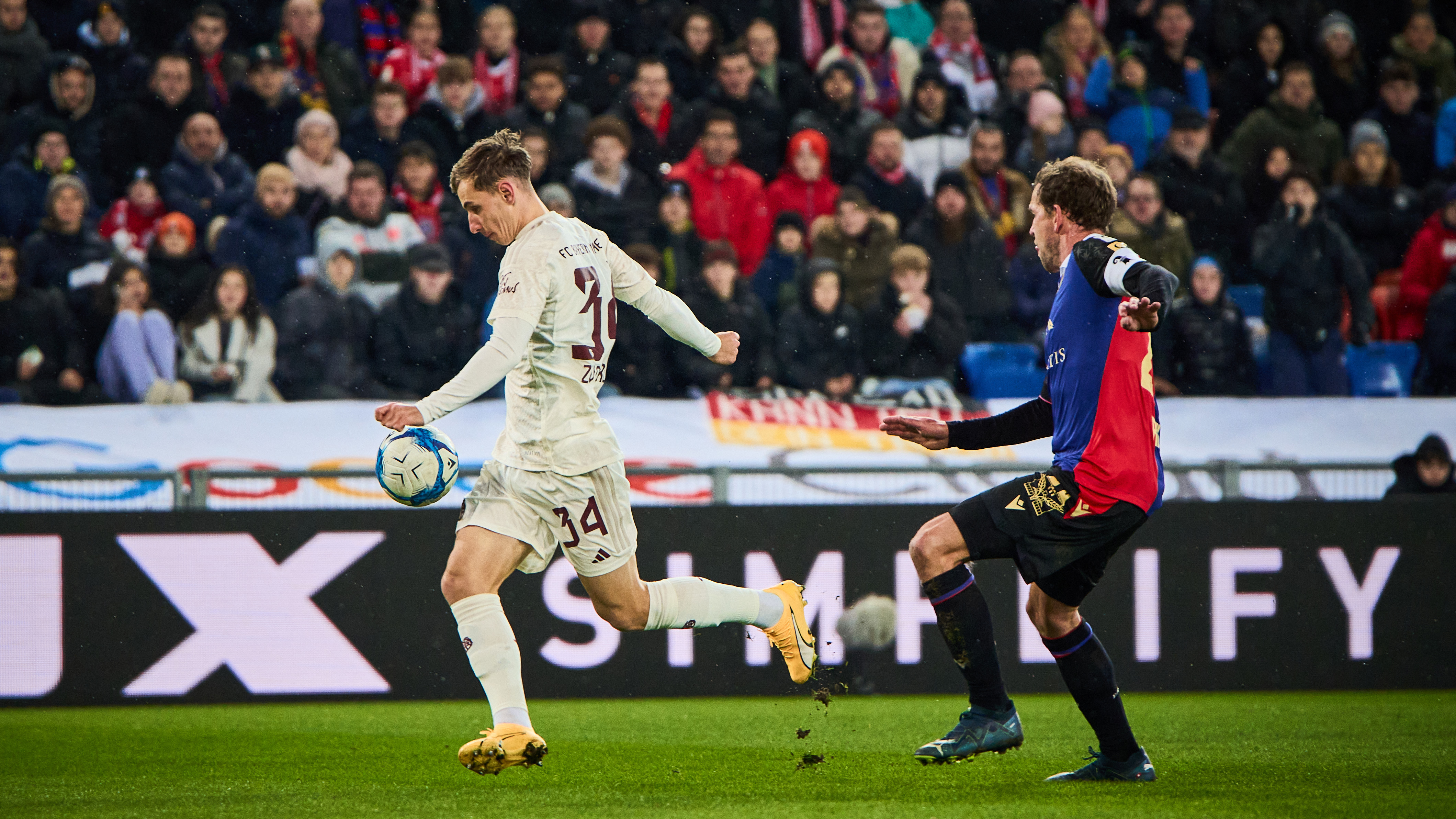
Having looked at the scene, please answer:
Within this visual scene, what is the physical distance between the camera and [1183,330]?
9906mm

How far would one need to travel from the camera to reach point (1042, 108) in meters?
11.3

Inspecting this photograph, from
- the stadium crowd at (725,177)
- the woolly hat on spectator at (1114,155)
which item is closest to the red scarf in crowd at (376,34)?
the stadium crowd at (725,177)

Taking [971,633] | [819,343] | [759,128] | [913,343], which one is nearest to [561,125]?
[759,128]

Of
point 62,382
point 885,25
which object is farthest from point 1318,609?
point 62,382

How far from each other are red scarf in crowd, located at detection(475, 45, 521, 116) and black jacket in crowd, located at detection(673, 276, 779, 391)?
2484 millimetres

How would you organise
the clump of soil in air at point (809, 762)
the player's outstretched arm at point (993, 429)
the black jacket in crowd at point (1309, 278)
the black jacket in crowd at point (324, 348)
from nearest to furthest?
the player's outstretched arm at point (993, 429) → the clump of soil in air at point (809, 762) → the black jacket in crowd at point (324, 348) → the black jacket in crowd at point (1309, 278)

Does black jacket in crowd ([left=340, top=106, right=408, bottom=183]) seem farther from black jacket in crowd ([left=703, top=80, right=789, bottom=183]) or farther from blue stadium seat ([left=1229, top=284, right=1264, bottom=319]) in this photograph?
blue stadium seat ([left=1229, top=284, right=1264, bottom=319])

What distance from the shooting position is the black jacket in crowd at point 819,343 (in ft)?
31.6

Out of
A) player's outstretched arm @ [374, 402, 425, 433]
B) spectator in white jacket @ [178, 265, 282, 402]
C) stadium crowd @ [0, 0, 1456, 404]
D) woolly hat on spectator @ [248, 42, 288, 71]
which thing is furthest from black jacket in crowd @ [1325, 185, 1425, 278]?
player's outstretched arm @ [374, 402, 425, 433]

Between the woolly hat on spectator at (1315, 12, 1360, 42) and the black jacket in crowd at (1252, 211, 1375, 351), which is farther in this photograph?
the woolly hat on spectator at (1315, 12, 1360, 42)

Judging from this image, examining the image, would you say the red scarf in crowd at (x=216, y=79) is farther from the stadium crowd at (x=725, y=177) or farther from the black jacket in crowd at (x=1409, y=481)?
the black jacket in crowd at (x=1409, y=481)

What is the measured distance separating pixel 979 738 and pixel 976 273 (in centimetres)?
578

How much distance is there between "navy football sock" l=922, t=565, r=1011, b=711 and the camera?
4.95m

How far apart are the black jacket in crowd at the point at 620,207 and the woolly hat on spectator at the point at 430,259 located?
44.8 inches
